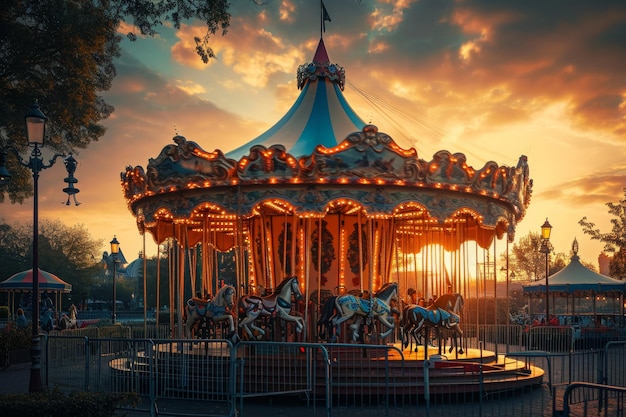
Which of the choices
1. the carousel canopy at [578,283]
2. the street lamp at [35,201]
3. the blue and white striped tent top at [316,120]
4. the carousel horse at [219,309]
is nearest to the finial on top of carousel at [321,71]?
the blue and white striped tent top at [316,120]

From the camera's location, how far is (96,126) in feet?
86.3

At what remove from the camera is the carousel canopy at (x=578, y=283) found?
33.8 m

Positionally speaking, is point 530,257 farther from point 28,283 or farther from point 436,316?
point 436,316

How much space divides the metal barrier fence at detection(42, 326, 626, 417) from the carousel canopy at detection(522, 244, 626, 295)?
2101 cm

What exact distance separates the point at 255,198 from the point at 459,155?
4347 millimetres

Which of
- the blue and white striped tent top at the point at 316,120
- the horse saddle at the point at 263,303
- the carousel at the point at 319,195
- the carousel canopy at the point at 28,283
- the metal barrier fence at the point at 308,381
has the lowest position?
the metal barrier fence at the point at 308,381

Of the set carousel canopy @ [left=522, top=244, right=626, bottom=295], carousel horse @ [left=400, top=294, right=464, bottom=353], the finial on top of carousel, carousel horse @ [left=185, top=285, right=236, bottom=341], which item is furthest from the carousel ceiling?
carousel canopy @ [left=522, top=244, right=626, bottom=295]

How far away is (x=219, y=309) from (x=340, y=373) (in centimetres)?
365

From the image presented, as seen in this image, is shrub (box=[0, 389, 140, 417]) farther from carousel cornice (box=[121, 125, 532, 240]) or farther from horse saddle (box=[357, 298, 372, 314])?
carousel cornice (box=[121, 125, 532, 240])

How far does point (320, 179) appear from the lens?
47.0ft

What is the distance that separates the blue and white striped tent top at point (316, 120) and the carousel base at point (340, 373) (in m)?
4.58

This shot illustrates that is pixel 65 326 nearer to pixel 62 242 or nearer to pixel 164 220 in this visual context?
pixel 164 220

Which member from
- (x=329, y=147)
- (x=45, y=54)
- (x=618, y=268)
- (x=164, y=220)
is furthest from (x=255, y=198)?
(x=618, y=268)

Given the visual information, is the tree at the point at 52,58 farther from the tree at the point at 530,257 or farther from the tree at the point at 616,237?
the tree at the point at 530,257
